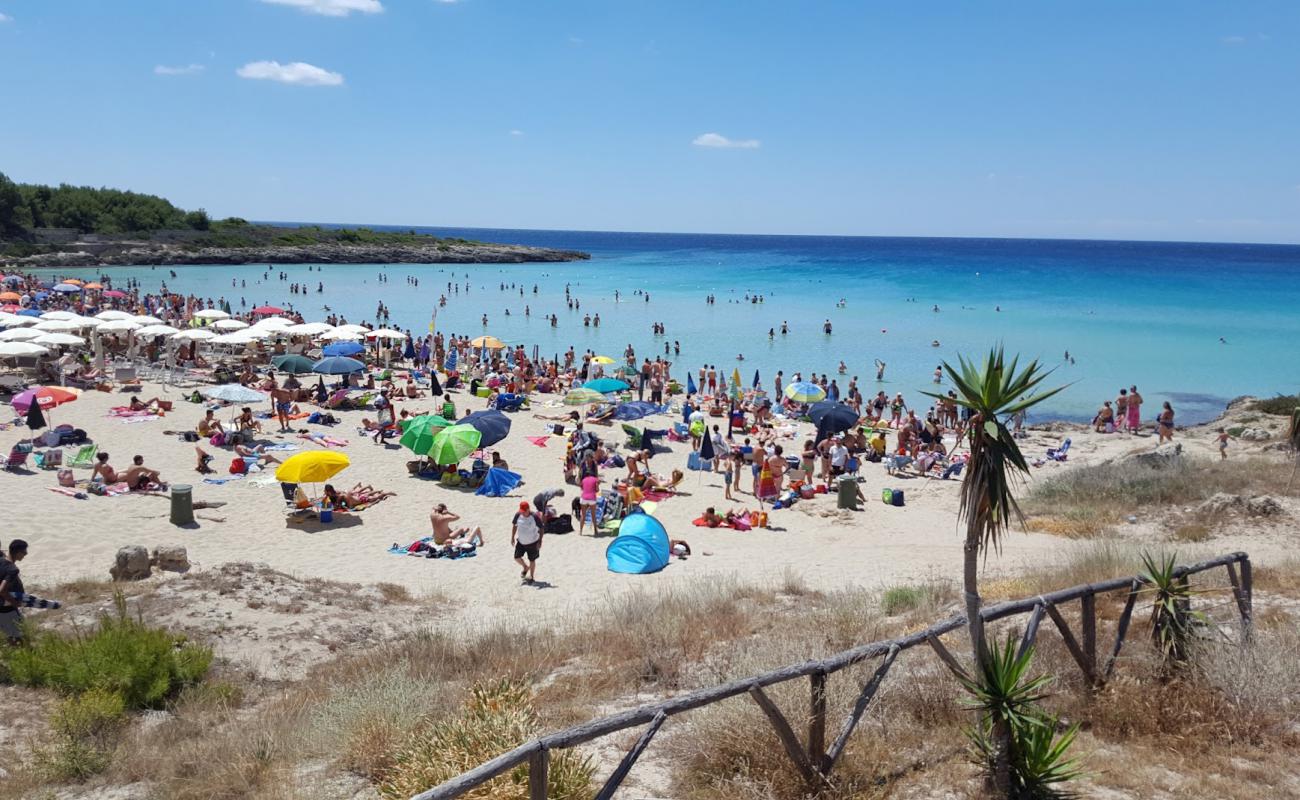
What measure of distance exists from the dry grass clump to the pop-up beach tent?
572 centimetres

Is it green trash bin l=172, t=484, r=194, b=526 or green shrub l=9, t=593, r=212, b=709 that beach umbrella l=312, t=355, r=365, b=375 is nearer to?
green trash bin l=172, t=484, r=194, b=526

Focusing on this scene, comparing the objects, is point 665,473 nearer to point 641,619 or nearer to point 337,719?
point 641,619

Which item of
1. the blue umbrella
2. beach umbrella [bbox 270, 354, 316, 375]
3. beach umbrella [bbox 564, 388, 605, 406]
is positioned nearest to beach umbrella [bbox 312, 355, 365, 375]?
beach umbrella [bbox 270, 354, 316, 375]

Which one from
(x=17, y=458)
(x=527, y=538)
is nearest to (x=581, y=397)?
(x=527, y=538)

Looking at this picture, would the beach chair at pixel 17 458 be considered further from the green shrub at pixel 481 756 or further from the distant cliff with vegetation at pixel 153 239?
the distant cliff with vegetation at pixel 153 239

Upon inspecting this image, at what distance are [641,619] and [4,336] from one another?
1908cm

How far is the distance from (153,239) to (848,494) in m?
79.7

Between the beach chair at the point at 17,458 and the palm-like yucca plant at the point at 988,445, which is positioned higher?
the palm-like yucca plant at the point at 988,445

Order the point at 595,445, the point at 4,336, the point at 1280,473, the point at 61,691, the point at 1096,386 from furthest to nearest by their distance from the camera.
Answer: the point at 1096,386, the point at 4,336, the point at 595,445, the point at 1280,473, the point at 61,691

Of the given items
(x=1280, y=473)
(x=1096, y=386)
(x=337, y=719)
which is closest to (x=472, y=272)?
(x=1096, y=386)

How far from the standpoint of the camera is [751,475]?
58.5 feet

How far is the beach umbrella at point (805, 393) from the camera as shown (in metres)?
23.1

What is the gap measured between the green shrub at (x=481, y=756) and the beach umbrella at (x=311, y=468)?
28.6ft

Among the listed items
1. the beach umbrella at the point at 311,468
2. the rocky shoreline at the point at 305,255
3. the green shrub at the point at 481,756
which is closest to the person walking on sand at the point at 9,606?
the green shrub at the point at 481,756
